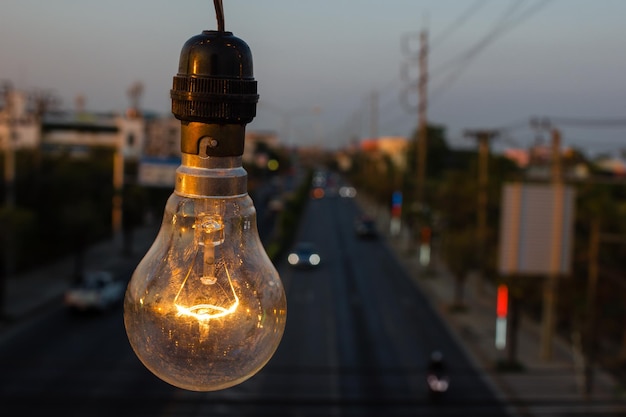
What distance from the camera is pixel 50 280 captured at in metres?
29.2

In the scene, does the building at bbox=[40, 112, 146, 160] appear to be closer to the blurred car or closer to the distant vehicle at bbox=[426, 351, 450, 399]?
the blurred car

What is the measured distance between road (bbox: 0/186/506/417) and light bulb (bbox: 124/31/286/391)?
8.24 metres

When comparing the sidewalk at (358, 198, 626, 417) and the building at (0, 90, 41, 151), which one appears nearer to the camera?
the sidewalk at (358, 198, 626, 417)

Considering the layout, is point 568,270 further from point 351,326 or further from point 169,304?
point 169,304

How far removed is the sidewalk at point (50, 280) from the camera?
2403 centimetres

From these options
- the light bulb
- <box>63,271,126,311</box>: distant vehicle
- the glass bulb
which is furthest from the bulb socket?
<box>63,271,126,311</box>: distant vehicle

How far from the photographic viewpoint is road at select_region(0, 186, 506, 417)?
15.0 m

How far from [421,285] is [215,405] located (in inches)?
699

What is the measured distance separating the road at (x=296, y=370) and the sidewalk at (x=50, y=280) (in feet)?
2.89

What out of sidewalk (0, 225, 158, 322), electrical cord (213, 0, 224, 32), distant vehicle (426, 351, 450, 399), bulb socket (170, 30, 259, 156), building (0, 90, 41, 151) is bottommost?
sidewalk (0, 225, 158, 322)

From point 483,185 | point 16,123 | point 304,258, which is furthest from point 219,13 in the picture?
point 16,123

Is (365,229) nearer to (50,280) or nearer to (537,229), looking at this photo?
(50,280)

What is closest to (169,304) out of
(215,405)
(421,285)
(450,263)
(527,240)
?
(215,405)

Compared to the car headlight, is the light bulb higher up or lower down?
higher up
